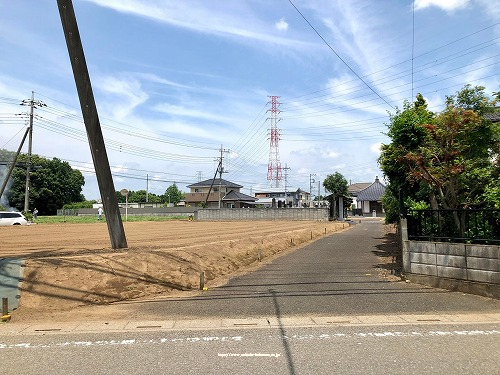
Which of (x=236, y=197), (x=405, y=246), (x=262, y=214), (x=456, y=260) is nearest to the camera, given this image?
(x=456, y=260)

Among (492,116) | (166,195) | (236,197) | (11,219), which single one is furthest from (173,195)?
(492,116)

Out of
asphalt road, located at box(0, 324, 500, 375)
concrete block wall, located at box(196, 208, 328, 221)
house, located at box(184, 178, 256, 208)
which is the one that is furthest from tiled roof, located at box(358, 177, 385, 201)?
asphalt road, located at box(0, 324, 500, 375)

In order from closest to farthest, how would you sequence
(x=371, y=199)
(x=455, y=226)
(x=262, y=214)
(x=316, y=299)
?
(x=316, y=299), (x=455, y=226), (x=262, y=214), (x=371, y=199)

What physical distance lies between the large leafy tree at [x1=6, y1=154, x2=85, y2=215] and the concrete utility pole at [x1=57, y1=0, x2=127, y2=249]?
67.2 metres

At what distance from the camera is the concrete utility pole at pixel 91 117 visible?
10.1m

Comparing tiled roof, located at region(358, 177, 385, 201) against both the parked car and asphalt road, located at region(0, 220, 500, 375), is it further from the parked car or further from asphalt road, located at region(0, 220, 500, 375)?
asphalt road, located at region(0, 220, 500, 375)

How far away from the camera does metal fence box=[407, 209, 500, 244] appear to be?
8203mm

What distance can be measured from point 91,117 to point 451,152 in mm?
9306

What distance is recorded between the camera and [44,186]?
→ 74375 millimetres

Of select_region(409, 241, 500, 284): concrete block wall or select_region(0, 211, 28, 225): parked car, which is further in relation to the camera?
select_region(0, 211, 28, 225): parked car

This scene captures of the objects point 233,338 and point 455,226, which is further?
point 455,226

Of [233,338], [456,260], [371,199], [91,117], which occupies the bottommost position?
[233,338]

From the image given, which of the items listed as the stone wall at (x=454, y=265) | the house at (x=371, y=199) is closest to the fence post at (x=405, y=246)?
the stone wall at (x=454, y=265)

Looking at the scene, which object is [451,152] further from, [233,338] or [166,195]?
[166,195]
